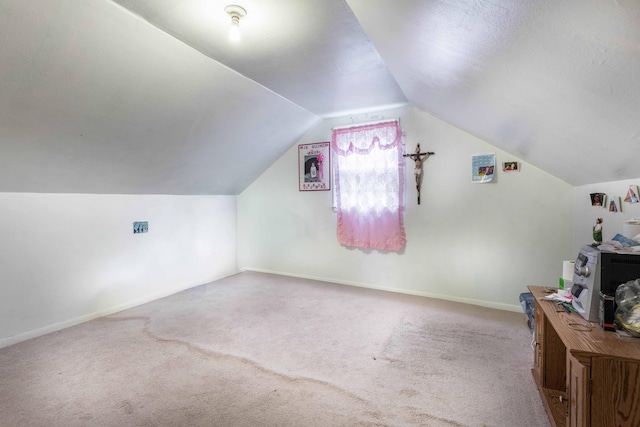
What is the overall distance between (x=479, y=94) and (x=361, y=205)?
212 cm

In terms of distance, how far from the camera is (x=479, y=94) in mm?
1978

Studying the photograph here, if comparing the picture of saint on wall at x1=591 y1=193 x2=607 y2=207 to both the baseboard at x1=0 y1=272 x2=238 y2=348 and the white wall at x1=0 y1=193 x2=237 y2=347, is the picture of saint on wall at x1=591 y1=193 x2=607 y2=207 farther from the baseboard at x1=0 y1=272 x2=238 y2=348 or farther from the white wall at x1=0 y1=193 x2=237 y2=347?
the baseboard at x1=0 y1=272 x2=238 y2=348

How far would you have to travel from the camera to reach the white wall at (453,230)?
9.94 feet

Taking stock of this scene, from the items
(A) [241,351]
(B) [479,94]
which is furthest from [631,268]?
(A) [241,351]

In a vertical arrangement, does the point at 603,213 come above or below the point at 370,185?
below

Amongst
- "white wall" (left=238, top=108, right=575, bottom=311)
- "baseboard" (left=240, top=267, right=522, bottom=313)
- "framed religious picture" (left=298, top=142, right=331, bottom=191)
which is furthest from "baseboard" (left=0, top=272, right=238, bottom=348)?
"framed religious picture" (left=298, top=142, right=331, bottom=191)

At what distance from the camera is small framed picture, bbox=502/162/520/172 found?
3094 millimetres

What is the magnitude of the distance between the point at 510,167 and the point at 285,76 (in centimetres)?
244

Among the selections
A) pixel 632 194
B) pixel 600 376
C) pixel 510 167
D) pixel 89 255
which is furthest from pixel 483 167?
pixel 89 255

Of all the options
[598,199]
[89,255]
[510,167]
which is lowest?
[89,255]

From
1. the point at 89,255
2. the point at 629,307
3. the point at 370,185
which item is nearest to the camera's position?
the point at 629,307

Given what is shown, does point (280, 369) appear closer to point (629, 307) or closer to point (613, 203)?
point (629, 307)

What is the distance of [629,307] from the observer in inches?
47.8

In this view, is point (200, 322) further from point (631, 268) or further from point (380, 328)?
point (631, 268)
